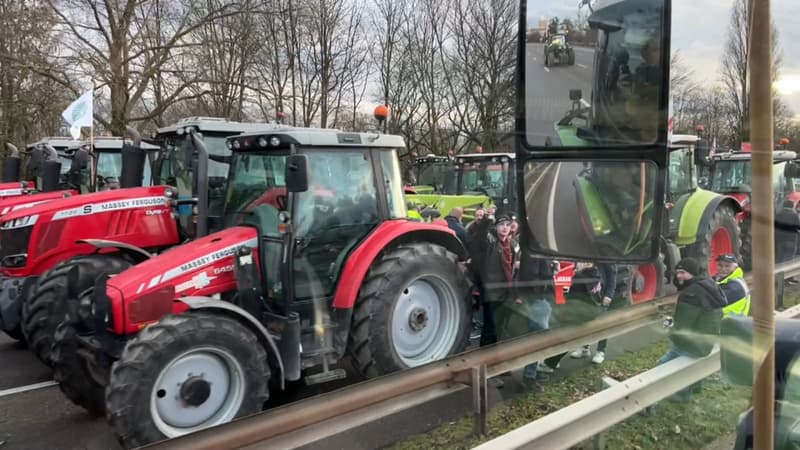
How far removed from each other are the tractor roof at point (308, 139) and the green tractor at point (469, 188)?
5.45 metres

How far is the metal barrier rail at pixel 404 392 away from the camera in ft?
9.17

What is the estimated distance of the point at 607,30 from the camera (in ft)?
5.37

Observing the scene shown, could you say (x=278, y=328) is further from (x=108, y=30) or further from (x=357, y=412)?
(x=108, y=30)

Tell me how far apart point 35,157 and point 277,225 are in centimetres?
660

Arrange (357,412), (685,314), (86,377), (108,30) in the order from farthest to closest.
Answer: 1. (108,30)
2. (86,377)
3. (357,412)
4. (685,314)

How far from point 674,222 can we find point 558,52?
5.56 ft

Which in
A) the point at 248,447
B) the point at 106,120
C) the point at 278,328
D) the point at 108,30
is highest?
the point at 108,30

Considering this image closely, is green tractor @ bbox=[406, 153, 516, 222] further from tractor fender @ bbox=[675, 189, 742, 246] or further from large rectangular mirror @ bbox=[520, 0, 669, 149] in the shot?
large rectangular mirror @ bbox=[520, 0, 669, 149]

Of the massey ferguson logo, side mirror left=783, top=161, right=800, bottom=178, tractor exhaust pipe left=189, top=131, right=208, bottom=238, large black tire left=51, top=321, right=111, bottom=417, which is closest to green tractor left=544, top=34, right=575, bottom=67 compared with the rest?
side mirror left=783, top=161, right=800, bottom=178

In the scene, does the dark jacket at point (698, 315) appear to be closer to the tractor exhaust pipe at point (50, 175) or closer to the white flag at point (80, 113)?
the tractor exhaust pipe at point (50, 175)

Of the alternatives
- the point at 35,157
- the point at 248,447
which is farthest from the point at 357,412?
the point at 35,157

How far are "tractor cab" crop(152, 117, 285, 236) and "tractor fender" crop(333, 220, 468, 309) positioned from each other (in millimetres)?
1671

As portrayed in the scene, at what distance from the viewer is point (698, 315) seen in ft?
8.42

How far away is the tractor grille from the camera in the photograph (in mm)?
5926
